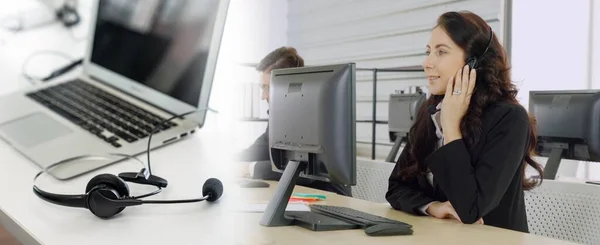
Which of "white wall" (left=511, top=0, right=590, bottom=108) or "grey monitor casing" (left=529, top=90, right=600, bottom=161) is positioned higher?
"white wall" (left=511, top=0, right=590, bottom=108)

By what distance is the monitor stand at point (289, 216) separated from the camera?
1.04 metres

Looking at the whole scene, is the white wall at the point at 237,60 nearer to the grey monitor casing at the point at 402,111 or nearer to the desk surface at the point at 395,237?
the desk surface at the point at 395,237

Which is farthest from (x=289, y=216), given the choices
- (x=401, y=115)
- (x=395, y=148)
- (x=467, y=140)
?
(x=401, y=115)

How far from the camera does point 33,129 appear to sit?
1468 millimetres

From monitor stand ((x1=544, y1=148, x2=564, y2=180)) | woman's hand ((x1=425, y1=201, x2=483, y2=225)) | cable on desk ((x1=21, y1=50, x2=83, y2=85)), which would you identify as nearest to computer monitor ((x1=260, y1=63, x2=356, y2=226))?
woman's hand ((x1=425, y1=201, x2=483, y2=225))

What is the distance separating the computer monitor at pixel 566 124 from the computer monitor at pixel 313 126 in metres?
1.30

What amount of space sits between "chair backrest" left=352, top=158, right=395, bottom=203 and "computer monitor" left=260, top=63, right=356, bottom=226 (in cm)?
84

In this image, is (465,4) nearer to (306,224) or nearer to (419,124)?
(419,124)

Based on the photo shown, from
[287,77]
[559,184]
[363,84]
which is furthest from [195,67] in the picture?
[363,84]

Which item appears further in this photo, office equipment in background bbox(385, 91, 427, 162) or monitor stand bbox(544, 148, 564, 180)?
office equipment in background bbox(385, 91, 427, 162)

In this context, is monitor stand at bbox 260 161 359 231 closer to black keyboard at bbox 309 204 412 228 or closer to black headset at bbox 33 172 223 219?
black keyboard at bbox 309 204 412 228

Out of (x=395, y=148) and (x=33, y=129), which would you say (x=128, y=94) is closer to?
(x=33, y=129)

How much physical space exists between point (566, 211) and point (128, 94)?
1.23 metres

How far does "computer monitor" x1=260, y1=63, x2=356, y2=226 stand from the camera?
107 centimetres
